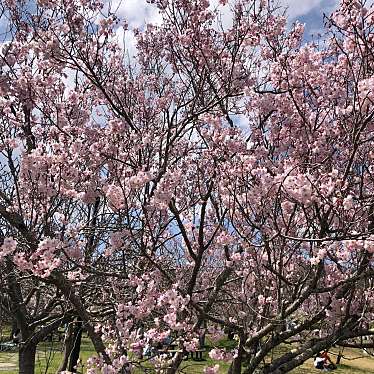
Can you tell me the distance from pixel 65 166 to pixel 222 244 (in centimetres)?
173

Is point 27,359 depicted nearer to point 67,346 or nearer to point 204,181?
point 67,346

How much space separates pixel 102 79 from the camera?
5582 mm

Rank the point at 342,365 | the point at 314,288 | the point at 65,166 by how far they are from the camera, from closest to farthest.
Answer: the point at 314,288
the point at 65,166
the point at 342,365

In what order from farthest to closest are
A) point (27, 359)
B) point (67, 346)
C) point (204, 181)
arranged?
point (67, 346), point (27, 359), point (204, 181)

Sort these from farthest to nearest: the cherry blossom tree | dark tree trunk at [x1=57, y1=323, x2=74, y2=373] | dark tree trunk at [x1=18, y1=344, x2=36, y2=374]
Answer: dark tree trunk at [x1=57, y1=323, x2=74, y2=373] → dark tree trunk at [x1=18, y1=344, x2=36, y2=374] → the cherry blossom tree

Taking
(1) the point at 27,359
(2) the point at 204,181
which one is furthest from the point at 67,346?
(2) the point at 204,181

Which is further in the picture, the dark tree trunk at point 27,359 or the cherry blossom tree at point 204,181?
the dark tree trunk at point 27,359

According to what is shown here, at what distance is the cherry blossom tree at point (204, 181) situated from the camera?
4195 millimetres

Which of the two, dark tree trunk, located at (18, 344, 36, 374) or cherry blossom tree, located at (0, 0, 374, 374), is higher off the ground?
cherry blossom tree, located at (0, 0, 374, 374)

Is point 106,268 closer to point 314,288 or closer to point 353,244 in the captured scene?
point 314,288

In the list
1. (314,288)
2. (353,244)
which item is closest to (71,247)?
(314,288)

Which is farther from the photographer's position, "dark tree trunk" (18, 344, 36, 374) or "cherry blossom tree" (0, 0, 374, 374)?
"dark tree trunk" (18, 344, 36, 374)

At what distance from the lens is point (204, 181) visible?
5703mm

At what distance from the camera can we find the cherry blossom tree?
13.8ft
